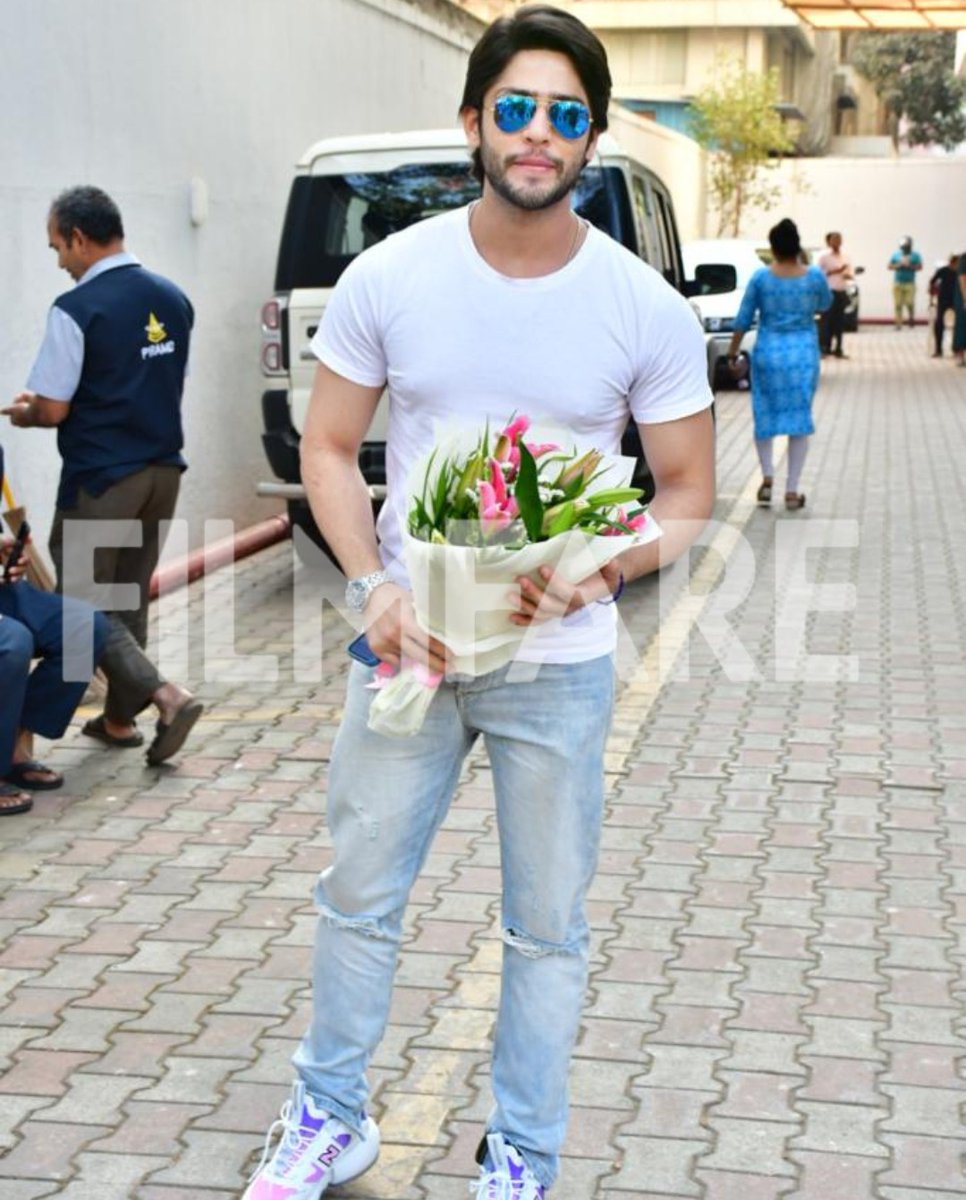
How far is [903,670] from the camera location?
8883 mm

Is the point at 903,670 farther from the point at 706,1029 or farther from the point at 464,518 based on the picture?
the point at 464,518

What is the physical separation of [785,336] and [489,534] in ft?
33.5

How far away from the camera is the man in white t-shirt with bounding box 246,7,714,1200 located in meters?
3.43

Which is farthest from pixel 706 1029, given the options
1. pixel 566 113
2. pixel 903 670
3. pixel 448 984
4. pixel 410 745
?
pixel 903 670

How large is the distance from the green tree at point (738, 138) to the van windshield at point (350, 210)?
31.1m

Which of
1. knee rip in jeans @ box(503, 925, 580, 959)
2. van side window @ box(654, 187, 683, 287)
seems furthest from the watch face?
van side window @ box(654, 187, 683, 287)

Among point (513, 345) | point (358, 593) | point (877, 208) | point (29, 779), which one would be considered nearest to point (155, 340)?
point (29, 779)

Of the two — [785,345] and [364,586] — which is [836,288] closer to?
[785,345]

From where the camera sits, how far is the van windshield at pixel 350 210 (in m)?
10.5

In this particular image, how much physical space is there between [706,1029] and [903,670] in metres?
4.37

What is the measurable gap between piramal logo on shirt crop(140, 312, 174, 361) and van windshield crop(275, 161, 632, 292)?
3.23m

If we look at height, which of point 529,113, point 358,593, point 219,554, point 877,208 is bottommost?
point 219,554

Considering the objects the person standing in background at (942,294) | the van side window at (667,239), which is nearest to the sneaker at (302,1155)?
the van side window at (667,239)

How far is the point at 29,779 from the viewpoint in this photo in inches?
272
